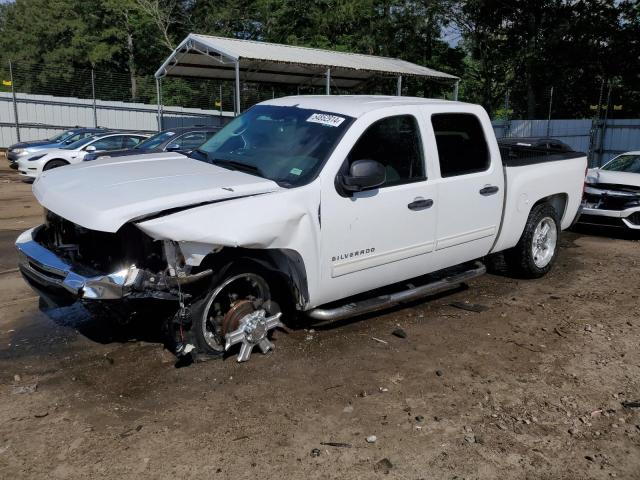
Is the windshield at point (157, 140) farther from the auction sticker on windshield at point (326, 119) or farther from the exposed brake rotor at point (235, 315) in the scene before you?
the exposed brake rotor at point (235, 315)

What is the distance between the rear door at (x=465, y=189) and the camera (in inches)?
201

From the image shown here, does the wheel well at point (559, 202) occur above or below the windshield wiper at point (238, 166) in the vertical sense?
below

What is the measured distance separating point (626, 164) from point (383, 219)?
7620 mm

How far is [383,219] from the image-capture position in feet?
15.0

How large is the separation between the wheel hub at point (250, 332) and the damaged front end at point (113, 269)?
591 millimetres

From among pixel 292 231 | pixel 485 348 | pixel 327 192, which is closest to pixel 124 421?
pixel 292 231

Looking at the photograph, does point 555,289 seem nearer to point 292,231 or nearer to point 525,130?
point 292,231

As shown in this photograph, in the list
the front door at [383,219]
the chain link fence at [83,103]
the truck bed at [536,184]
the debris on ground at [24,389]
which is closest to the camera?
the debris on ground at [24,389]

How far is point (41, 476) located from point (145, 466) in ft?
1.67

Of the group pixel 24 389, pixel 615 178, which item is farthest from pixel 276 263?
pixel 615 178

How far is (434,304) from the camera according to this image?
18.9ft

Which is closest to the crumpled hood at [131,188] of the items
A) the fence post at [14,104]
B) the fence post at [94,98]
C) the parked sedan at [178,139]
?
the parked sedan at [178,139]

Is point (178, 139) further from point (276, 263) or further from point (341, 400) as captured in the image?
point (341, 400)

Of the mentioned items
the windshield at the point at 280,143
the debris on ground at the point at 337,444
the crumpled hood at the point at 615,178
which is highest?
the windshield at the point at 280,143
